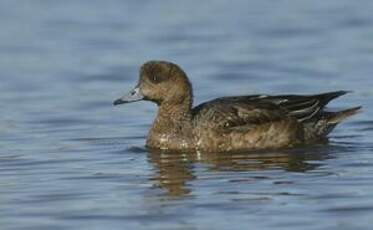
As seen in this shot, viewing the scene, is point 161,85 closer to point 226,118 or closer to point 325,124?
point 226,118

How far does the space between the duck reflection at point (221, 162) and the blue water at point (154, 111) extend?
2cm

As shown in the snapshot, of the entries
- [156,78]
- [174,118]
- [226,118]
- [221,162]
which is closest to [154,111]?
[174,118]

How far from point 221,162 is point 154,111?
3410mm

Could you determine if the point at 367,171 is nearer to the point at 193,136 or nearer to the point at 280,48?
the point at 193,136

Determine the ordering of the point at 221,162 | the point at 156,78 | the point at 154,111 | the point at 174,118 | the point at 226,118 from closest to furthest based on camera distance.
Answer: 1. the point at 221,162
2. the point at 226,118
3. the point at 156,78
4. the point at 174,118
5. the point at 154,111

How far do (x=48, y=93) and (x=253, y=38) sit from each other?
5156 millimetres

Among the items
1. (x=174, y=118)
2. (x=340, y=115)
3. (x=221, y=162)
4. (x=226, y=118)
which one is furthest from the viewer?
(x=340, y=115)

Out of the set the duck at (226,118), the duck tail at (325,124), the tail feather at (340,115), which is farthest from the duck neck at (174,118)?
the tail feather at (340,115)

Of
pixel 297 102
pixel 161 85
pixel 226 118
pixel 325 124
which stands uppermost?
pixel 161 85

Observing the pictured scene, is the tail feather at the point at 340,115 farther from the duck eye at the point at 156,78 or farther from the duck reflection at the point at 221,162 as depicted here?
the duck eye at the point at 156,78

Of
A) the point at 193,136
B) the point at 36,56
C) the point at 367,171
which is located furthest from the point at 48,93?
the point at 367,171

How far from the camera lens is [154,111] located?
17469 millimetres

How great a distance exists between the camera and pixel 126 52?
875 inches

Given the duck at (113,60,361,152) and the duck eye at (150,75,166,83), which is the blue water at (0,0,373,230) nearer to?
the duck at (113,60,361,152)
